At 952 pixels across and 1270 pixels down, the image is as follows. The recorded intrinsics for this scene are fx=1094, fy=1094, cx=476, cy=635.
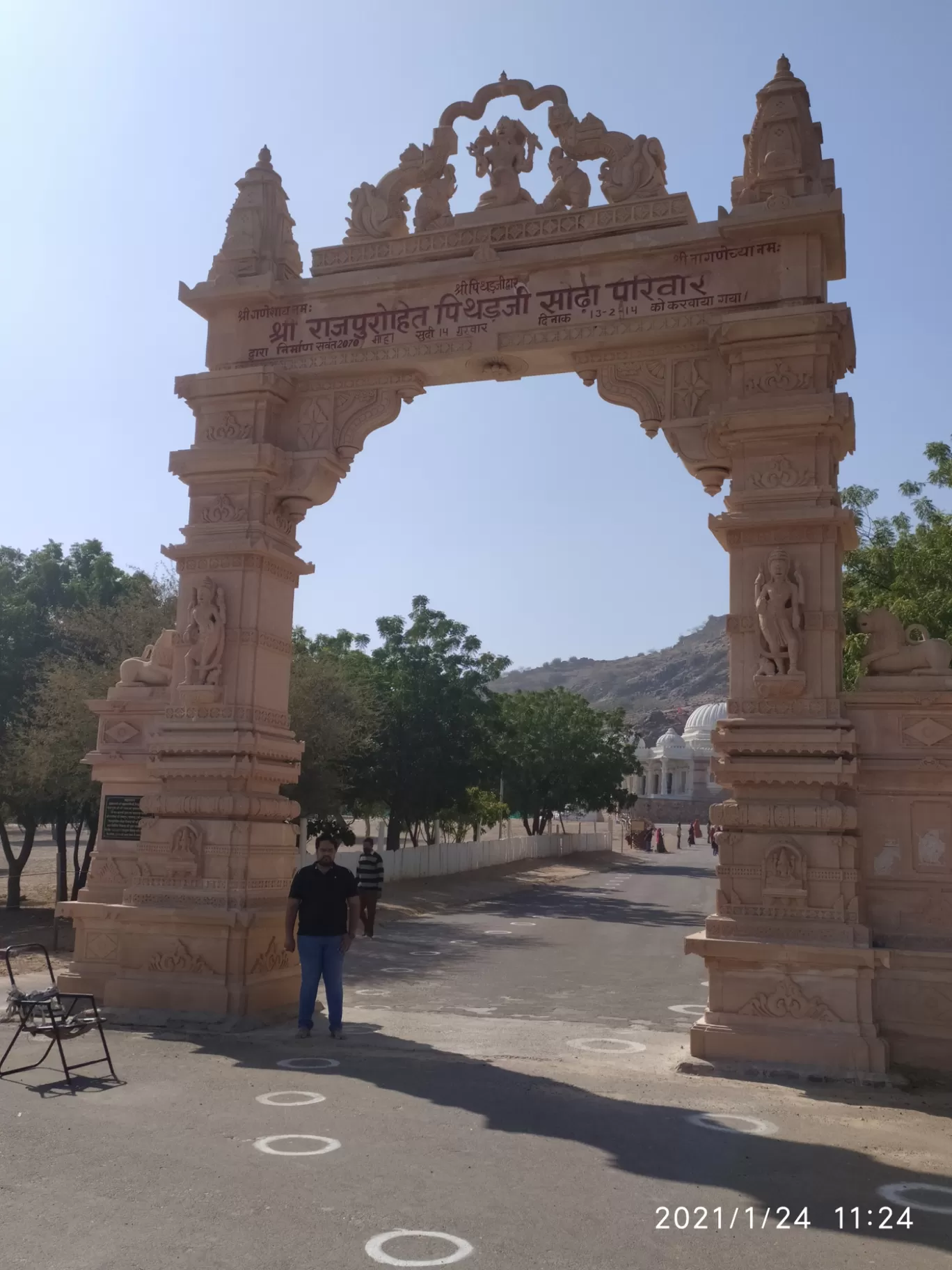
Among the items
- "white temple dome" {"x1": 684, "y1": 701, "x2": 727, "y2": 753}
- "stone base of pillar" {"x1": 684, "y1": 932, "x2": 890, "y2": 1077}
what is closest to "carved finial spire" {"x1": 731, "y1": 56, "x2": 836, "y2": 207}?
"stone base of pillar" {"x1": 684, "y1": 932, "x2": 890, "y2": 1077}

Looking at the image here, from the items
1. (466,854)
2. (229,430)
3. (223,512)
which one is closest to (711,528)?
(223,512)

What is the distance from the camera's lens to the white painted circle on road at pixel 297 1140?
208 inches

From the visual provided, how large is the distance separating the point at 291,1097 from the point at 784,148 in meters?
7.97

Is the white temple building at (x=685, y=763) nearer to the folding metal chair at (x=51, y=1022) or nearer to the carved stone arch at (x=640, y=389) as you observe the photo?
Result: the carved stone arch at (x=640, y=389)

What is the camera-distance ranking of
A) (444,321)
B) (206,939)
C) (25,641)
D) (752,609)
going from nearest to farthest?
(752,609) → (206,939) → (444,321) → (25,641)

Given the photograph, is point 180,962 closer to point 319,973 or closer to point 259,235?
point 319,973

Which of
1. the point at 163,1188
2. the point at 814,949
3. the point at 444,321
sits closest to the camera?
the point at 163,1188

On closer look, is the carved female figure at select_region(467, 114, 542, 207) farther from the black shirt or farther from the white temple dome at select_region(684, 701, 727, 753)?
the white temple dome at select_region(684, 701, 727, 753)

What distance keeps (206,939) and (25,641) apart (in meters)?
16.4

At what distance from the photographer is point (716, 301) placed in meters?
8.94

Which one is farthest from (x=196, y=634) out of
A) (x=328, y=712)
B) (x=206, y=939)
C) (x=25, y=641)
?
(x=25, y=641)

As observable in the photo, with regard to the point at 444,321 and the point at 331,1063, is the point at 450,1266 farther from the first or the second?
the point at 444,321

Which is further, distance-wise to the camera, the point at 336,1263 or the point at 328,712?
the point at 328,712
